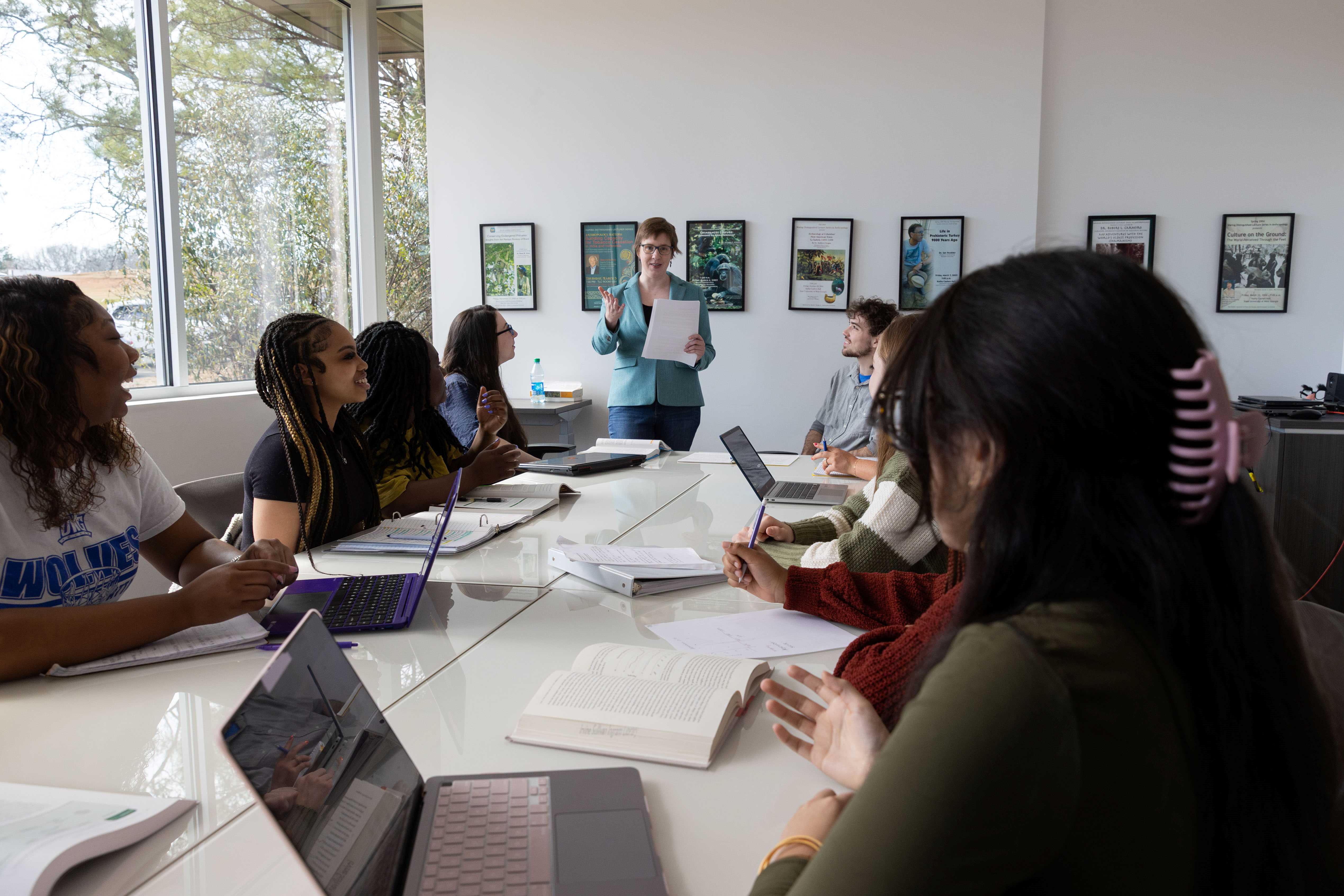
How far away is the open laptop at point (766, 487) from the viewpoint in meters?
2.59

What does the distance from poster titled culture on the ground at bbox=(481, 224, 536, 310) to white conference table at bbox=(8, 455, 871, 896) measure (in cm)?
338

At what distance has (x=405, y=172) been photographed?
536cm

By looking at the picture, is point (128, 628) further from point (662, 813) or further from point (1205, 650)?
point (1205, 650)

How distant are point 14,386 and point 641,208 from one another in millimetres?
3675

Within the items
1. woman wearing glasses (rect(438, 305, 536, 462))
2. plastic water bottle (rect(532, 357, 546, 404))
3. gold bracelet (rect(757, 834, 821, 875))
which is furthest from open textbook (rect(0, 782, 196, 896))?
plastic water bottle (rect(532, 357, 546, 404))

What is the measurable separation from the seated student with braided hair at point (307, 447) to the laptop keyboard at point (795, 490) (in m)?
1.15

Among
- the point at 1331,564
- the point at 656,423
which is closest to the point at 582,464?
the point at 656,423

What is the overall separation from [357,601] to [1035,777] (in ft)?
4.26

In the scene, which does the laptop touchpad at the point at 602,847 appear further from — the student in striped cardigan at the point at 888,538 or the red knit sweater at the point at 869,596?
the student in striped cardigan at the point at 888,538

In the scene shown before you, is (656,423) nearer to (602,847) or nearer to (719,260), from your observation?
(719,260)

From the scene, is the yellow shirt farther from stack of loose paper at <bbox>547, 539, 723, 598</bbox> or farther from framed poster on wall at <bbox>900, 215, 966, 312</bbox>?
framed poster on wall at <bbox>900, 215, 966, 312</bbox>

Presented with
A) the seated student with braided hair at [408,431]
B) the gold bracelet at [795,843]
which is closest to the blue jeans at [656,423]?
the seated student with braided hair at [408,431]

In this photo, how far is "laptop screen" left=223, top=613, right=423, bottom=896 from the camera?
62 centimetres

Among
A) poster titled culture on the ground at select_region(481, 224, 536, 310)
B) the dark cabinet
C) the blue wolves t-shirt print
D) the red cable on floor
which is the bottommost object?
the red cable on floor
